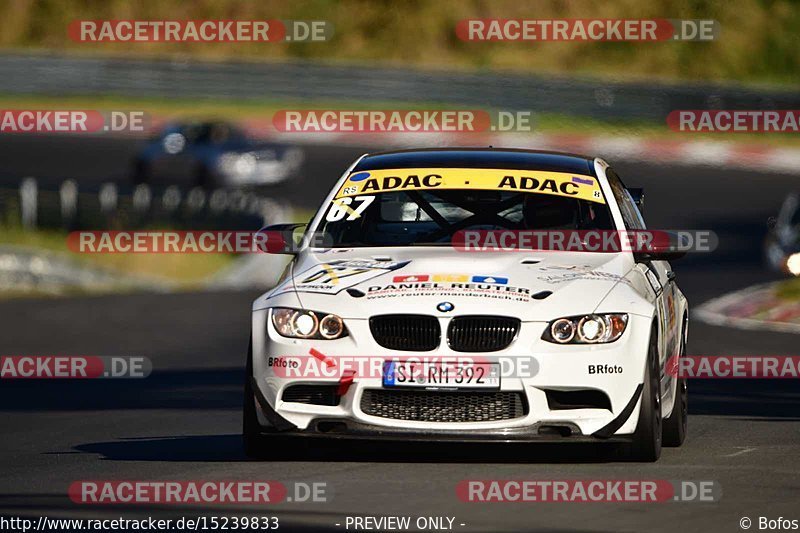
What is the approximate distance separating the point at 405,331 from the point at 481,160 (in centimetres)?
190

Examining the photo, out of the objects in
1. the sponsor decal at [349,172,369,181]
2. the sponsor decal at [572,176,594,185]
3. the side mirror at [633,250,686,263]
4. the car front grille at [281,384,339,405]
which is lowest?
the car front grille at [281,384,339,405]

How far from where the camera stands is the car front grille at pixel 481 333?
827 cm

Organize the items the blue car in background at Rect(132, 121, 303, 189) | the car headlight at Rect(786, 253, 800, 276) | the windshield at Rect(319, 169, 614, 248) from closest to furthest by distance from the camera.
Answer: the windshield at Rect(319, 169, 614, 248), the car headlight at Rect(786, 253, 800, 276), the blue car in background at Rect(132, 121, 303, 189)

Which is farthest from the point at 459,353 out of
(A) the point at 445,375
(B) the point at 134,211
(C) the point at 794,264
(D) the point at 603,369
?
(B) the point at 134,211

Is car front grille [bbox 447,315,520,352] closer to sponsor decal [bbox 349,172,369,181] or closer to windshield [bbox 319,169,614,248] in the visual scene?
windshield [bbox 319,169,614,248]

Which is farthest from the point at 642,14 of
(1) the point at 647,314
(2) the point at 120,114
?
(1) the point at 647,314

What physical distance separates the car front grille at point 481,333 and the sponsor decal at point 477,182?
1527 millimetres

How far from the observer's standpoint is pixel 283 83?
4578cm

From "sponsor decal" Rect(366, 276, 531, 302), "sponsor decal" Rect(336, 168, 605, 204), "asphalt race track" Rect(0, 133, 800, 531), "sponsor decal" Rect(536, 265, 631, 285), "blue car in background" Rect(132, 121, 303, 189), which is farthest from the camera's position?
"blue car in background" Rect(132, 121, 303, 189)

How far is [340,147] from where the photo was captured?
43.9m

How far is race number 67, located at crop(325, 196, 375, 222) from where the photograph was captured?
965cm

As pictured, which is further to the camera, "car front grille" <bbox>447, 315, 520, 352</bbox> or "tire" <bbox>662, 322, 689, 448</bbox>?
"tire" <bbox>662, 322, 689, 448</bbox>

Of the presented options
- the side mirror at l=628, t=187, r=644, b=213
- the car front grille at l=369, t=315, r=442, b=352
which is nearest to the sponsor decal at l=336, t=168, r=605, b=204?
the side mirror at l=628, t=187, r=644, b=213

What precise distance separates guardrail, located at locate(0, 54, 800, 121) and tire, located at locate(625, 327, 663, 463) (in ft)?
108
